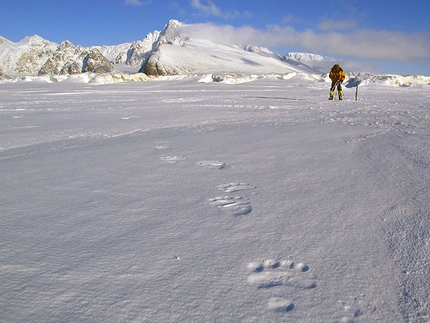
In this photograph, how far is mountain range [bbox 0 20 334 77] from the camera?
6138cm

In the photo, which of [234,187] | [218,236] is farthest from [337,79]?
[218,236]

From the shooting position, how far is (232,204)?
2.07 metres

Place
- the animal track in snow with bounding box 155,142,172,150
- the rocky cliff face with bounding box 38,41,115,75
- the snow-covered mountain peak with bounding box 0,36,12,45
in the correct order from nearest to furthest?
the animal track in snow with bounding box 155,142,172,150, the rocky cliff face with bounding box 38,41,115,75, the snow-covered mountain peak with bounding box 0,36,12,45

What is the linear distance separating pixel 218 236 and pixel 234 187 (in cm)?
78

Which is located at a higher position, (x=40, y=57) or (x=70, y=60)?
(x=40, y=57)

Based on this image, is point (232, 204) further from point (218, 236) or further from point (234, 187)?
point (218, 236)

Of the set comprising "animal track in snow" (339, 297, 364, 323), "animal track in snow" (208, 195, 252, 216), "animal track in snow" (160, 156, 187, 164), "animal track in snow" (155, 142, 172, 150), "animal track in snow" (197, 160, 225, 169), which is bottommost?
"animal track in snow" (339, 297, 364, 323)

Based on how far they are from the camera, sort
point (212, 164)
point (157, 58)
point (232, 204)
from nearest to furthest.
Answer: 1. point (232, 204)
2. point (212, 164)
3. point (157, 58)

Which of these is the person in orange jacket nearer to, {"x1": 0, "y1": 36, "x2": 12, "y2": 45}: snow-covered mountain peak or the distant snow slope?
the distant snow slope

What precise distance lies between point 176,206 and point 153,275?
741 mm

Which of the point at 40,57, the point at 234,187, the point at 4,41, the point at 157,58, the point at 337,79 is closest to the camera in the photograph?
the point at 234,187

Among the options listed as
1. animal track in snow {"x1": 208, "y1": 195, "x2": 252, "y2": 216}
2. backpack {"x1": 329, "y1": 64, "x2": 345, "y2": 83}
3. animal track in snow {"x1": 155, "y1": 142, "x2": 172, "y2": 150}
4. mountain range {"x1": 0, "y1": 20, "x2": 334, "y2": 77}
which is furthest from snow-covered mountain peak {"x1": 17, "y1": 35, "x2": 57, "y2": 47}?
animal track in snow {"x1": 208, "y1": 195, "x2": 252, "y2": 216}

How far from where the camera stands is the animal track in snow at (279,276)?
1.18m

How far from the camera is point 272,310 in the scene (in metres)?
1.13
